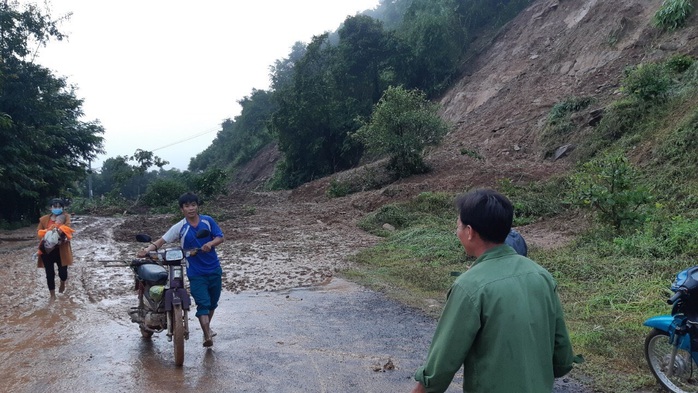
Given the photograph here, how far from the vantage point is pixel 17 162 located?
20156mm

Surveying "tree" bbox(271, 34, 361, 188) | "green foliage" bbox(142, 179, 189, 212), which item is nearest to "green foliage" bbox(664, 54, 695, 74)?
"tree" bbox(271, 34, 361, 188)

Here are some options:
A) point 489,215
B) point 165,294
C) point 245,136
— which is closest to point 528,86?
point 165,294

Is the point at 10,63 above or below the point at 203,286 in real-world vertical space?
above

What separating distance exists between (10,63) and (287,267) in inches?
680

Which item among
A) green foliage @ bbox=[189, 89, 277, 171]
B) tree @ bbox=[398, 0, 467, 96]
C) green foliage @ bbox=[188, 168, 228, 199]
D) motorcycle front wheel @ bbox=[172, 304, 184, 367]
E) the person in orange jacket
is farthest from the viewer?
green foliage @ bbox=[189, 89, 277, 171]

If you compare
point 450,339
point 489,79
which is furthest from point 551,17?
point 450,339

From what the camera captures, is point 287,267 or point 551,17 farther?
point 551,17

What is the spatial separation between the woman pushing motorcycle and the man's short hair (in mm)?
3810

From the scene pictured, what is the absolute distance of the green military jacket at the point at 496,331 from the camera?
207 centimetres

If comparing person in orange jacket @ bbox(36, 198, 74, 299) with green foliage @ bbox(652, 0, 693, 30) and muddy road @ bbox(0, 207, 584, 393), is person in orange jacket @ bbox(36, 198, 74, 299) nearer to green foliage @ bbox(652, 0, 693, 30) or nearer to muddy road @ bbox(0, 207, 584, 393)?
muddy road @ bbox(0, 207, 584, 393)

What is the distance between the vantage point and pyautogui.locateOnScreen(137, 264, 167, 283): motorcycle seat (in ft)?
19.0

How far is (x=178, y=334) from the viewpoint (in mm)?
5195

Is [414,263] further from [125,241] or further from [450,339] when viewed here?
[125,241]

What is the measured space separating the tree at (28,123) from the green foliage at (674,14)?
2414cm
